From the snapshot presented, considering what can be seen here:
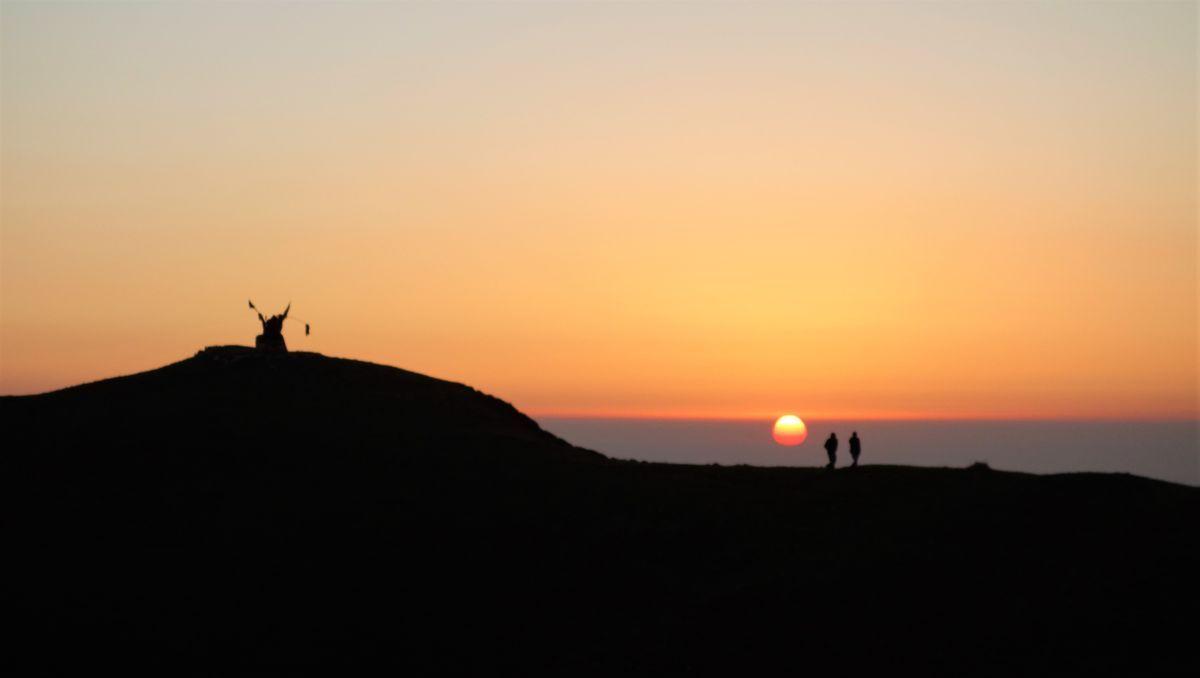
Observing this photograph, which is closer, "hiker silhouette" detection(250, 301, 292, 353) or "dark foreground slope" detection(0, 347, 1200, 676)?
"dark foreground slope" detection(0, 347, 1200, 676)

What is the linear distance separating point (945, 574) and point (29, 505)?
27694mm

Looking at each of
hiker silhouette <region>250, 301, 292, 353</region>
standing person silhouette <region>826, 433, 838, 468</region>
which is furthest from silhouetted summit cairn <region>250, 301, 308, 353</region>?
standing person silhouette <region>826, 433, 838, 468</region>

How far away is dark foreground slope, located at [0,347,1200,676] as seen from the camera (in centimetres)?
3162

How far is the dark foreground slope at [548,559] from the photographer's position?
31625 millimetres

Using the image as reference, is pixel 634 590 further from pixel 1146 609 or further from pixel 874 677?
pixel 1146 609

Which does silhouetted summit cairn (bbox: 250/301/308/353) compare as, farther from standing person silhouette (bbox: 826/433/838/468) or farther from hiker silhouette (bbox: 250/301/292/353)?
standing person silhouette (bbox: 826/433/838/468)

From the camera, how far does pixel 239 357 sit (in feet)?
179

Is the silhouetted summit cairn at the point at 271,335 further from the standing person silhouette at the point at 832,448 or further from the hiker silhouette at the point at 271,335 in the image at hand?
the standing person silhouette at the point at 832,448

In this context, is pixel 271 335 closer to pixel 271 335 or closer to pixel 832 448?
pixel 271 335

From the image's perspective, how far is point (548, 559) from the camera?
37.1 m

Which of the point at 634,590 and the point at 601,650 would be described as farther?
the point at 634,590

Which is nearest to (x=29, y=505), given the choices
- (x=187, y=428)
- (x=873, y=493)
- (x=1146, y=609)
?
(x=187, y=428)

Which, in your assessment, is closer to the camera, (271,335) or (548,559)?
(548,559)

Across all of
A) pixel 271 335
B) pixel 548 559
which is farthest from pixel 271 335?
pixel 548 559
